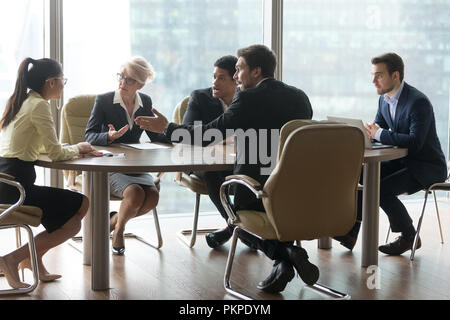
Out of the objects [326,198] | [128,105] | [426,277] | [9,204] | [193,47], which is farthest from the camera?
[193,47]

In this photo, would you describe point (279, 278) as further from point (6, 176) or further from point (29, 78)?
point (29, 78)

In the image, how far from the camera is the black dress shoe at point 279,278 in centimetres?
345

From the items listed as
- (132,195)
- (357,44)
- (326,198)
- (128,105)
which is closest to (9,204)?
(132,195)

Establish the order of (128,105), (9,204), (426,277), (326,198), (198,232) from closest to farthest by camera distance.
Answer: (326,198) < (9,204) < (426,277) < (128,105) < (198,232)

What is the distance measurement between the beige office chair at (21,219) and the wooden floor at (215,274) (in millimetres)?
75

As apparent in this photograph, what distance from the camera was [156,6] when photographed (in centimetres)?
513

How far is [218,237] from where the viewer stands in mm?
4477

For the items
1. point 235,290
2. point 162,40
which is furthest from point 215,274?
point 162,40

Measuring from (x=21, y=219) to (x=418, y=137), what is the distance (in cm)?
232

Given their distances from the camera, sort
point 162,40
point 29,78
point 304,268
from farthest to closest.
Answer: point 162,40 → point 29,78 → point 304,268

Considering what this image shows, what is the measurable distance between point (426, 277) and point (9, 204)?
229cm

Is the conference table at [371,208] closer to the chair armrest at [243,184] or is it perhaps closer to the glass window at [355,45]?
the chair armrest at [243,184]

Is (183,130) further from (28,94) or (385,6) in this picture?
(385,6)

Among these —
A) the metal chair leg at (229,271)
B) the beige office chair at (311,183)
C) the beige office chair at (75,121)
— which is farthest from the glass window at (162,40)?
the beige office chair at (311,183)
